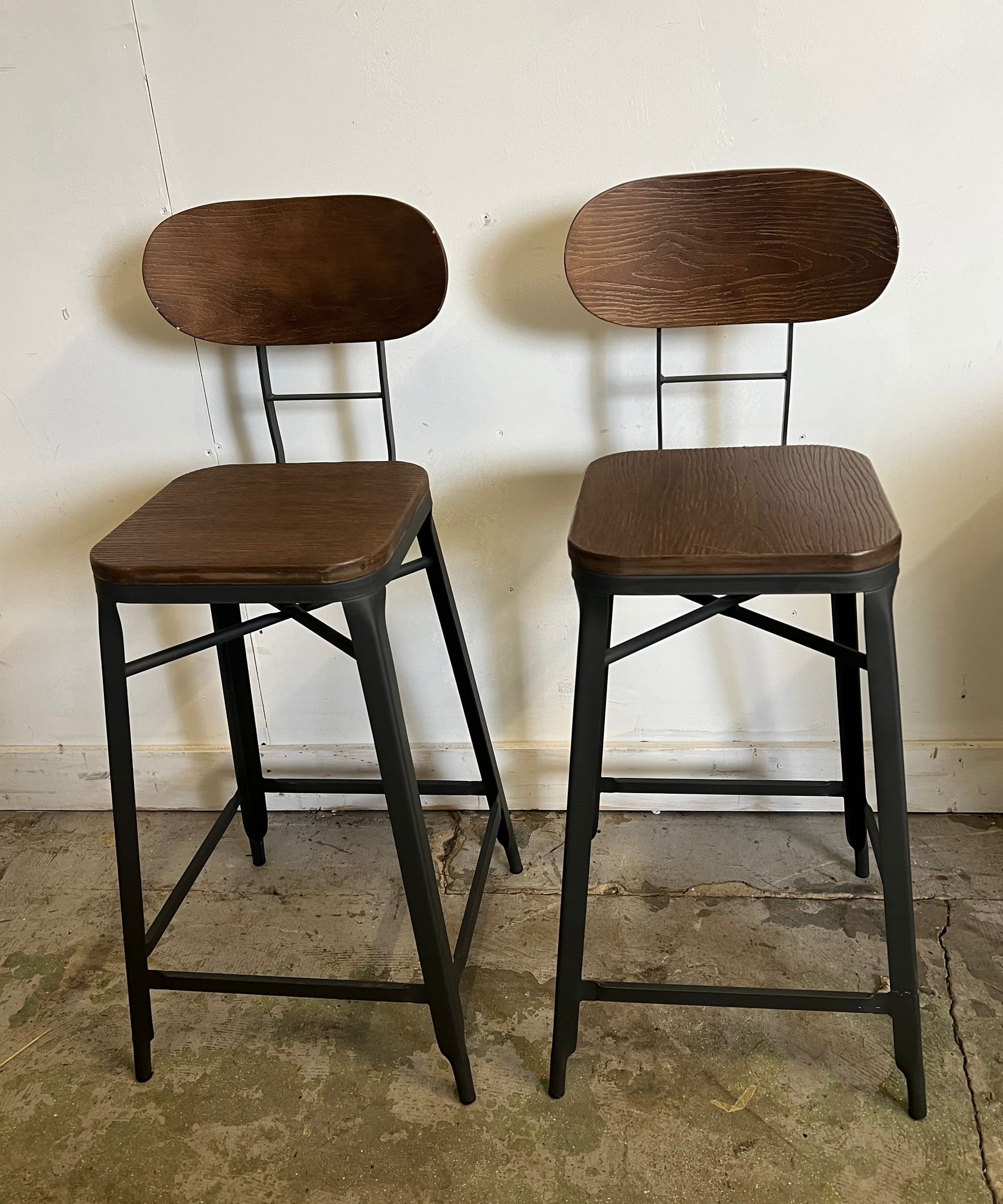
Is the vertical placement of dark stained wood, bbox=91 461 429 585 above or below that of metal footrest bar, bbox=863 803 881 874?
above

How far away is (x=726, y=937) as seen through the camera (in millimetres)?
1656

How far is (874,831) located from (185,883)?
1.06m

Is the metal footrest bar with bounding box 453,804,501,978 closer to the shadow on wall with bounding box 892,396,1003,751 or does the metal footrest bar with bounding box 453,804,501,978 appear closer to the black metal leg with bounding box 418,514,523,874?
the black metal leg with bounding box 418,514,523,874

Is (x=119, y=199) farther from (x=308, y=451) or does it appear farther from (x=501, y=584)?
(x=501, y=584)

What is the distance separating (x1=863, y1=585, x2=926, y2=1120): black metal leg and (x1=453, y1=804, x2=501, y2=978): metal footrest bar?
1.94 feet

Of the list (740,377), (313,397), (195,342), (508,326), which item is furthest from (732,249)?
(195,342)

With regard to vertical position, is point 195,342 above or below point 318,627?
above

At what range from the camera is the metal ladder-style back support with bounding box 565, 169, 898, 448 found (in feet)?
4.47

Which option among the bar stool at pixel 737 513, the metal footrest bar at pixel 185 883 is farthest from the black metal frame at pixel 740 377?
Answer: the metal footrest bar at pixel 185 883

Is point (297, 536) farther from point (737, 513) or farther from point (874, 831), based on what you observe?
point (874, 831)

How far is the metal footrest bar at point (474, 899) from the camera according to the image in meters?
1.46

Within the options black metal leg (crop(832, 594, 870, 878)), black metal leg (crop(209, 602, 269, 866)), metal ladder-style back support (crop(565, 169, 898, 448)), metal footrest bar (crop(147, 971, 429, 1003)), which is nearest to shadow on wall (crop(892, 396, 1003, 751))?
black metal leg (crop(832, 594, 870, 878))

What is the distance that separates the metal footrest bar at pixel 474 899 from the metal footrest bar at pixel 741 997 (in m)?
0.20

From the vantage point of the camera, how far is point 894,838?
1229mm
